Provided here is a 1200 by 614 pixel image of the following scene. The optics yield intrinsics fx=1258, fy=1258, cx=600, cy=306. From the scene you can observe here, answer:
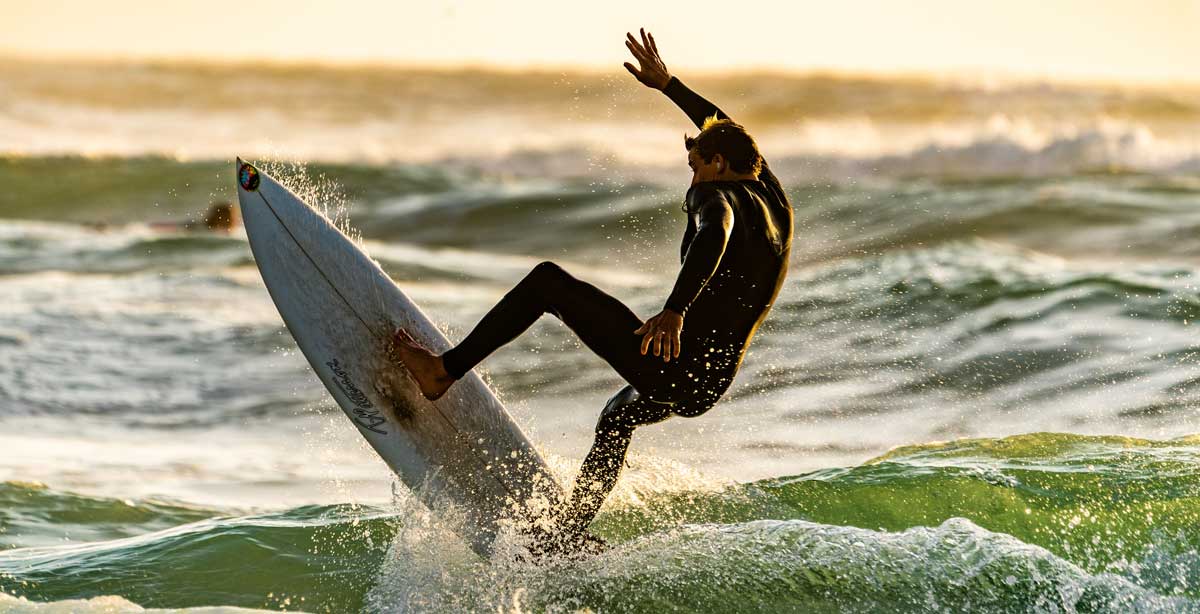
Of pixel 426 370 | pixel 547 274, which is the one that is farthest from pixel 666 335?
pixel 426 370

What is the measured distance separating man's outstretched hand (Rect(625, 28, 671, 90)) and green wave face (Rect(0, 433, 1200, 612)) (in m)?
1.86

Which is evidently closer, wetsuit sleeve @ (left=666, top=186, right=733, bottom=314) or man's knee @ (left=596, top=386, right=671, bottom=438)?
wetsuit sleeve @ (left=666, top=186, right=733, bottom=314)

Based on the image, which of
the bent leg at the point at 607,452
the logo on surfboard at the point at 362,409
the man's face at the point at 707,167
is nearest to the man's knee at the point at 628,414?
the bent leg at the point at 607,452

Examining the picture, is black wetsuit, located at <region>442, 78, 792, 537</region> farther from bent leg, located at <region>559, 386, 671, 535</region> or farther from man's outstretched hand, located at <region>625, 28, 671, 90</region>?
man's outstretched hand, located at <region>625, 28, 671, 90</region>

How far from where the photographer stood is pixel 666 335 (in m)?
4.18

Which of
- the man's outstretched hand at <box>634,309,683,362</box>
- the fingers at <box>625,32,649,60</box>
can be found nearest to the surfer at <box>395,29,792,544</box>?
the man's outstretched hand at <box>634,309,683,362</box>

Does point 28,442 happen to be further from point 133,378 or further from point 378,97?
point 378,97

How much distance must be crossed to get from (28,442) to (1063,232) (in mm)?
15384

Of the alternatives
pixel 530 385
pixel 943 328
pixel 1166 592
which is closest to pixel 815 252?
pixel 943 328

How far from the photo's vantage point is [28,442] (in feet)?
28.3

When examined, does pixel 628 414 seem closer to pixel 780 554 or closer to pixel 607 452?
pixel 607 452

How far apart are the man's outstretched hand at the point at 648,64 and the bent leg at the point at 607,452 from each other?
1233mm

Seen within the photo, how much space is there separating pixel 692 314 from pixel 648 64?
3.74ft

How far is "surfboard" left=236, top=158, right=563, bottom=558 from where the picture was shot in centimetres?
520
